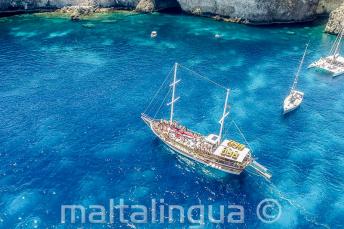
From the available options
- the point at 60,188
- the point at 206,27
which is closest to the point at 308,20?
the point at 206,27

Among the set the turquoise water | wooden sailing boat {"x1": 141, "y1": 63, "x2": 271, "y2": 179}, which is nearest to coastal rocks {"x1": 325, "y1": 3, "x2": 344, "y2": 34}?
the turquoise water

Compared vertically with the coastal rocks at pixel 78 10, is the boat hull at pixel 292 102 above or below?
below

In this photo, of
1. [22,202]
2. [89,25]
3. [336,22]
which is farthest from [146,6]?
[22,202]

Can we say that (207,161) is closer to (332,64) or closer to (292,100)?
(292,100)

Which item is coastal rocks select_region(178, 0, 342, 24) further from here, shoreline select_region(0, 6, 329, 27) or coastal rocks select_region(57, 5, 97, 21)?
coastal rocks select_region(57, 5, 97, 21)

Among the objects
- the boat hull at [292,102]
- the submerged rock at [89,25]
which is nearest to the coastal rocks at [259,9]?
the submerged rock at [89,25]

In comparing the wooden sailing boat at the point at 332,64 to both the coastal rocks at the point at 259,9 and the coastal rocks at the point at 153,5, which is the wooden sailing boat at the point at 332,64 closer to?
the coastal rocks at the point at 259,9
